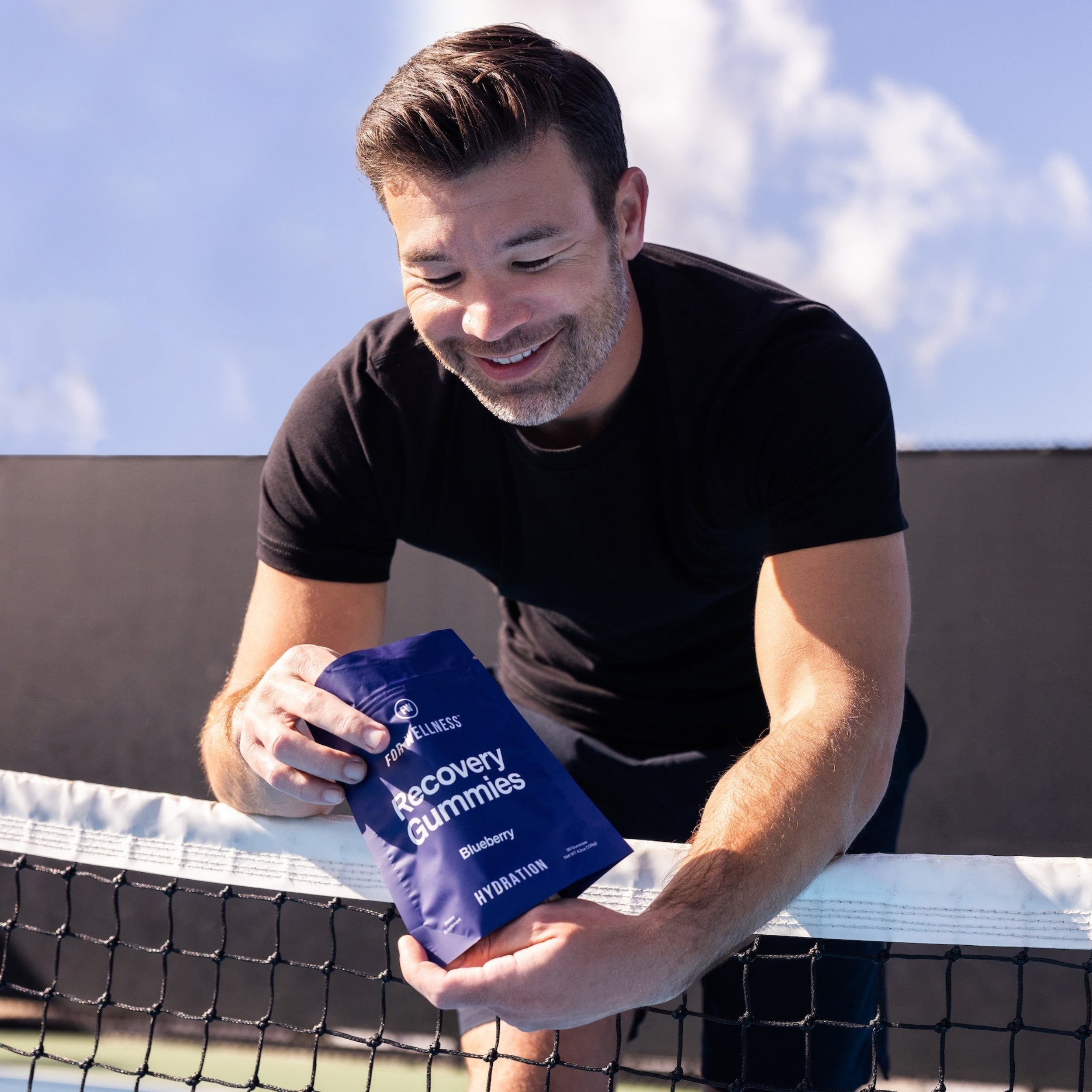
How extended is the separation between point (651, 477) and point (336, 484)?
0.38 m

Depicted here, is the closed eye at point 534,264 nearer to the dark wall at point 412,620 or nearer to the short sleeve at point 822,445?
the short sleeve at point 822,445

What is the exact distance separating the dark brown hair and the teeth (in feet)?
0.57

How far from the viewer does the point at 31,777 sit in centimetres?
116

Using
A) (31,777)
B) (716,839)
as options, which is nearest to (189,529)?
(31,777)

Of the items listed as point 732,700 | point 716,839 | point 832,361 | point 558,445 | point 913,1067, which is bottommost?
point 913,1067

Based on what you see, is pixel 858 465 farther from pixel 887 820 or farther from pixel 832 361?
pixel 887 820

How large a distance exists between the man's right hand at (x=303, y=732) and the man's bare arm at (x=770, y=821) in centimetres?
14

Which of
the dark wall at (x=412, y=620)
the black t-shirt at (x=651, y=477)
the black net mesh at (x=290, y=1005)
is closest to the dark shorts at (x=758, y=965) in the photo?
the black t-shirt at (x=651, y=477)

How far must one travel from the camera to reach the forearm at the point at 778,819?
77cm

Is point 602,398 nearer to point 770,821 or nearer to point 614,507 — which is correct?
point 614,507

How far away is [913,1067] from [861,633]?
1.72 metres

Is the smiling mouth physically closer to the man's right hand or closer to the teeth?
the teeth

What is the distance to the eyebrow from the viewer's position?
104cm

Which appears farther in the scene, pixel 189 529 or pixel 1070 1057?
pixel 189 529
